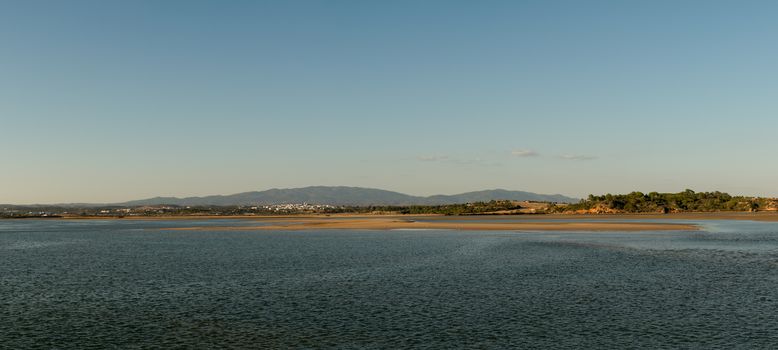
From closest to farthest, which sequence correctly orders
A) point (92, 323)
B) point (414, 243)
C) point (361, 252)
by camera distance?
point (92, 323), point (361, 252), point (414, 243)

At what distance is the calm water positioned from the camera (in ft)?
75.2

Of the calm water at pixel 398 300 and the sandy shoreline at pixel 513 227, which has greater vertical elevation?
the sandy shoreline at pixel 513 227

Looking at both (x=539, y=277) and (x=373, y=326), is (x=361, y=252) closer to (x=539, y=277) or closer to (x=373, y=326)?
(x=539, y=277)

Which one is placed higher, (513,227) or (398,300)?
(513,227)

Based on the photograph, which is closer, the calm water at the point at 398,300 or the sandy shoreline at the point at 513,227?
the calm water at the point at 398,300

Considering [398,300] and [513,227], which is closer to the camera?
[398,300]

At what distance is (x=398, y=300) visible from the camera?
31.0 m

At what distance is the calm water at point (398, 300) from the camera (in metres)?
22.9

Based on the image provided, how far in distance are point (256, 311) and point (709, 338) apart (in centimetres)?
1924

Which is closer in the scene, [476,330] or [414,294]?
[476,330]

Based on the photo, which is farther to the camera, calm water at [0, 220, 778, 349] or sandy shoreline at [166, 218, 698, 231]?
sandy shoreline at [166, 218, 698, 231]

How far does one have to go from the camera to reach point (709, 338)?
22.1 metres

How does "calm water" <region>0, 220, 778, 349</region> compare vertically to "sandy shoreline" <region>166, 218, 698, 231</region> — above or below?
below

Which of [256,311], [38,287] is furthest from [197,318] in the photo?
[38,287]
